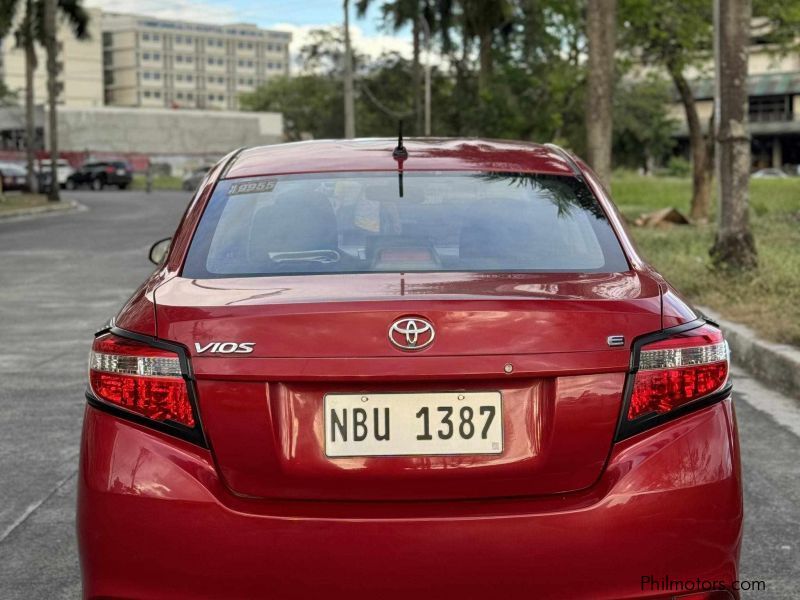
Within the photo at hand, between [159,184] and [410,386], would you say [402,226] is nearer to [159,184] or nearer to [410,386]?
[410,386]

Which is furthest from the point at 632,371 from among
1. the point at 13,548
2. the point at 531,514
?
the point at 13,548

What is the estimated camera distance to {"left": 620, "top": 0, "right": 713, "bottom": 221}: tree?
24656 mm

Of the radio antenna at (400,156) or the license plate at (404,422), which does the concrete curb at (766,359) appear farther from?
the license plate at (404,422)

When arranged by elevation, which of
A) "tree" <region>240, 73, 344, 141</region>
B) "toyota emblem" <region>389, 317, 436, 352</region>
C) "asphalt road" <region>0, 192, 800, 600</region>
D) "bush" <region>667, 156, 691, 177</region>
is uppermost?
"tree" <region>240, 73, 344, 141</region>

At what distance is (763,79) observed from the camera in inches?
3666

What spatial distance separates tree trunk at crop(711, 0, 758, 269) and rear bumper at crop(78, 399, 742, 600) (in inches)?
388

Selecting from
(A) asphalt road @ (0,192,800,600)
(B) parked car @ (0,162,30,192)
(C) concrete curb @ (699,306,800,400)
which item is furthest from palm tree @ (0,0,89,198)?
(C) concrete curb @ (699,306,800,400)

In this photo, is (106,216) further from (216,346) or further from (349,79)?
(216,346)

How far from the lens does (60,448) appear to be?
6176 millimetres

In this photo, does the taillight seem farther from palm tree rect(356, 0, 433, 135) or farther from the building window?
the building window

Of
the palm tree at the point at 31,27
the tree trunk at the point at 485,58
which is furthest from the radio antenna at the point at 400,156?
the palm tree at the point at 31,27

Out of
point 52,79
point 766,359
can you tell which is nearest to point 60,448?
point 766,359

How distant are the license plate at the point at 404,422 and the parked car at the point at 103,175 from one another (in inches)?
2488

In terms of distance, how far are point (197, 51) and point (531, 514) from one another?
18824cm
